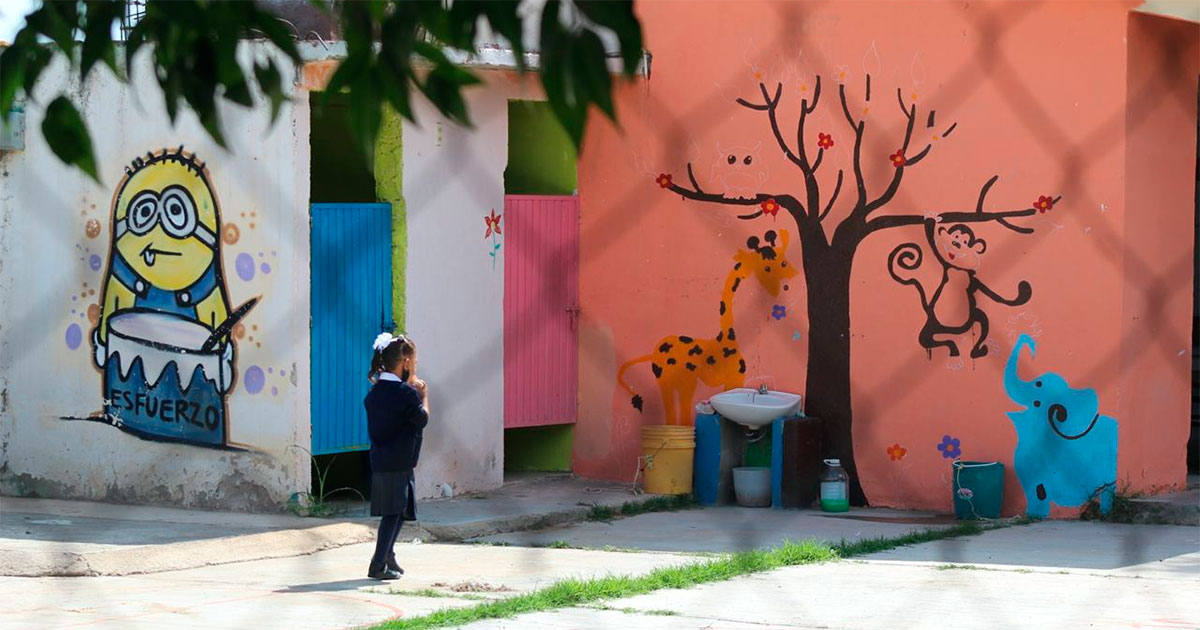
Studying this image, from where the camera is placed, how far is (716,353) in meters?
9.68

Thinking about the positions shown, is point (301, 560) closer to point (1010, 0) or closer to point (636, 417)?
point (636, 417)

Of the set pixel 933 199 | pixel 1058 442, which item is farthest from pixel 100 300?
pixel 1058 442

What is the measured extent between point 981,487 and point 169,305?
438cm

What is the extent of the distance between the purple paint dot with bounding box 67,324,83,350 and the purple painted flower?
15.5ft

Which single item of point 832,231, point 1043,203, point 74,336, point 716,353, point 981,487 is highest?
point 1043,203

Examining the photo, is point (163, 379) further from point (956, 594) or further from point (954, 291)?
point (956, 594)

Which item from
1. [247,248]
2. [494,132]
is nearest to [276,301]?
[247,248]

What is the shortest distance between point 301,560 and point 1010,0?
15.1ft

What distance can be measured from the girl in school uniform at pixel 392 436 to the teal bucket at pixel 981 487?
10.6ft

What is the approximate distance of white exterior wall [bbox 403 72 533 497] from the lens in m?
8.84

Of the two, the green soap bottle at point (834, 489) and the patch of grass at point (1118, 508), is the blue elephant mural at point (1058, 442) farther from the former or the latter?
the green soap bottle at point (834, 489)

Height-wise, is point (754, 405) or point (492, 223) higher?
point (492, 223)

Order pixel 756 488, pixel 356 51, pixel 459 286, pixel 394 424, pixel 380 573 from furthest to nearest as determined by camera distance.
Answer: pixel 756 488 → pixel 459 286 → pixel 394 424 → pixel 380 573 → pixel 356 51

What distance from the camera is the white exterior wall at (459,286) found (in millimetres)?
8844
